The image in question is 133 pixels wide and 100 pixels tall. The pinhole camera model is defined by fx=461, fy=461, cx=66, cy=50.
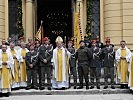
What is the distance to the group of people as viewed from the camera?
18.3m

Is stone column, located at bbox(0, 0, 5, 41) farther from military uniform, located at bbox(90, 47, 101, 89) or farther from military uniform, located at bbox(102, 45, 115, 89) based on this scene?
military uniform, located at bbox(102, 45, 115, 89)

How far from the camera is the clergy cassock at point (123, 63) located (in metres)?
18.3

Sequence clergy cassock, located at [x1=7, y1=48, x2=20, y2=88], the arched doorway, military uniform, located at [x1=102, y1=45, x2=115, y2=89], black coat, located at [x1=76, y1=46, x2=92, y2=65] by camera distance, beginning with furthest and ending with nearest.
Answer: the arched doorway
clergy cassock, located at [x1=7, y1=48, x2=20, y2=88]
military uniform, located at [x1=102, y1=45, x2=115, y2=89]
black coat, located at [x1=76, y1=46, x2=92, y2=65]

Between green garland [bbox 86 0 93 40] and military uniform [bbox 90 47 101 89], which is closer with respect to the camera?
military uniform [bbox 90 47 101 89]

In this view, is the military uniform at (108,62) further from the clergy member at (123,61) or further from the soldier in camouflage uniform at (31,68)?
the soldier in camouflage uniform at (31,68)

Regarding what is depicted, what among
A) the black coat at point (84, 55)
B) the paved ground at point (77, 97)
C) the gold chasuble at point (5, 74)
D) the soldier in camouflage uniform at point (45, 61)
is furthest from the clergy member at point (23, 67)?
the black coat at point (84, 55)

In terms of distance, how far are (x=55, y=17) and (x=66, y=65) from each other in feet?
29.9

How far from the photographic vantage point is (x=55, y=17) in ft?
90.2

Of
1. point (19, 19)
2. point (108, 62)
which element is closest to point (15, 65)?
point (108, 62)

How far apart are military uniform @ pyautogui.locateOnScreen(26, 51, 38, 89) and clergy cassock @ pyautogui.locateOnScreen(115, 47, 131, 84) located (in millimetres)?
3287

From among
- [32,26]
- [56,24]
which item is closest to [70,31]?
[56,24]

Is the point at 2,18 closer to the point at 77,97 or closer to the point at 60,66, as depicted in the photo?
the point at 60,66

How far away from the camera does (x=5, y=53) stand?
58.5 ft

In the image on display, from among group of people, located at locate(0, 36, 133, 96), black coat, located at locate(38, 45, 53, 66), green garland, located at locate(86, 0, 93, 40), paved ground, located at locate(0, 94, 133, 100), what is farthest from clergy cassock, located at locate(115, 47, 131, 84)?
green garland, located at locate(86, 0, 93, 40)
